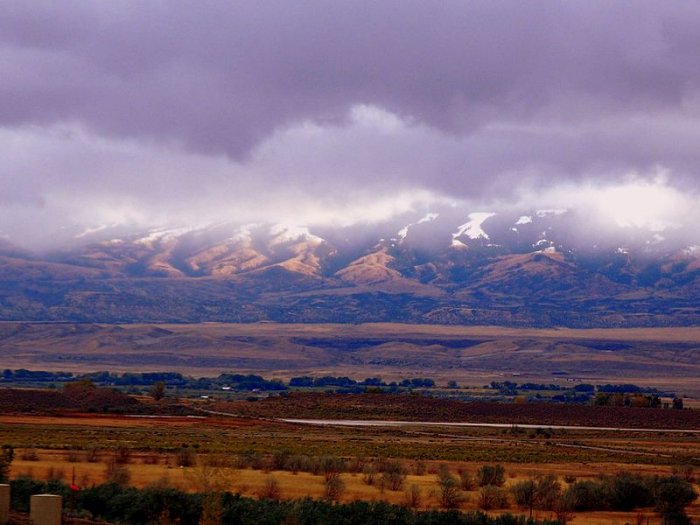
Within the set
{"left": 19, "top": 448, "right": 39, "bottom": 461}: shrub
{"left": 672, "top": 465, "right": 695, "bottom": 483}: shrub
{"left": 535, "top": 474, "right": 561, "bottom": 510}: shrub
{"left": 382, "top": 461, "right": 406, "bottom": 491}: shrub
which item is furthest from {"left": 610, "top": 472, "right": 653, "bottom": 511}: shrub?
{"left": 19, "top": 448, "right": 39, "bottom": 461}: shrub

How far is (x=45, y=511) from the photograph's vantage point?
2650 cm

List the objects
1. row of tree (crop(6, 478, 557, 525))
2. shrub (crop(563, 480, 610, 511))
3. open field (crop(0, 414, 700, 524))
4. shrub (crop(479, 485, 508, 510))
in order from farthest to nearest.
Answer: open field (crop(0, 414, 700, 524)) < shrub (crop(563, 480, 610, 511)) < shrub (crop(479, 485, 508, 510)) < row of tree (crop(6, 478, 557, 525))

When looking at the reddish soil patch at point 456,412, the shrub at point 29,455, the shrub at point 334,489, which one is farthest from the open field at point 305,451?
the reddish soil patch at point 456,412

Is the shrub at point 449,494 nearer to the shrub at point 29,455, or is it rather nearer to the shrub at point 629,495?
the shrub at point 629,495

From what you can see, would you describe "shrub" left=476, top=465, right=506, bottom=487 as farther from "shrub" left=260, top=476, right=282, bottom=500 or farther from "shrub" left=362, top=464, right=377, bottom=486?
"shrub" left=260, top=476, right=282, bottom=500

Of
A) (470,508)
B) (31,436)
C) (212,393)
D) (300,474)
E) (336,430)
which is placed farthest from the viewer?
(212,393)

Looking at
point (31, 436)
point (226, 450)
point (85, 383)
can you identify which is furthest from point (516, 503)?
point (85, 383)

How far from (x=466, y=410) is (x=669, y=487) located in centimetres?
8610

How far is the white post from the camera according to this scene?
26.5 metres

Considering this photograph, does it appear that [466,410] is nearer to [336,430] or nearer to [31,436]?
[336,430]

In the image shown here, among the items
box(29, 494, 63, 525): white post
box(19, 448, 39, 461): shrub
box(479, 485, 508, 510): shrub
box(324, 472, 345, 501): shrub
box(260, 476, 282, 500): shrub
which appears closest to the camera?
box(29, 494, 63, 525): white post

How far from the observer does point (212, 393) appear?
174m

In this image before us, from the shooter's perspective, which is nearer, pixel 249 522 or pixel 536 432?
pixel 249 522

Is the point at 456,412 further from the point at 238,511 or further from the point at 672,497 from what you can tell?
the point at 238,511
